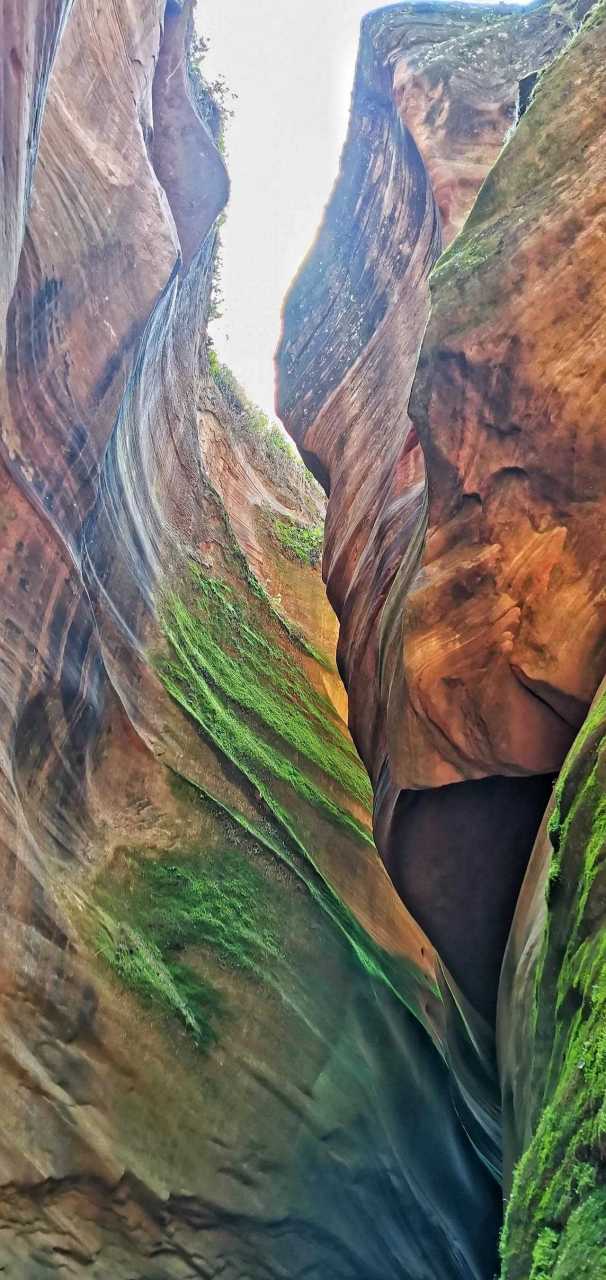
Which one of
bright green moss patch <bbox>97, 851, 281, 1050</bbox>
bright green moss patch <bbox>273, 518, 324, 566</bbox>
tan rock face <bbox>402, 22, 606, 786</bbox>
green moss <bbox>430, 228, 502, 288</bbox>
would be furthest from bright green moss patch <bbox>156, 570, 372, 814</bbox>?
green moss <bbox>430, 228, 502, 288</bbox>

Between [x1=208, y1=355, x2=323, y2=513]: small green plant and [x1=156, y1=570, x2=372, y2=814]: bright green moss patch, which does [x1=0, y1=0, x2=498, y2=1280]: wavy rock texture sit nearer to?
[x1=156, y1=570, x2=372, y2=814]: bright green moss patch

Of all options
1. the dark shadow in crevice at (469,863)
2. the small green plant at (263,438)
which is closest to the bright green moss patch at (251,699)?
the dark shadow in crevice at (469,863)

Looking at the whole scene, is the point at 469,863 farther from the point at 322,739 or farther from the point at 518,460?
the point at 322,739

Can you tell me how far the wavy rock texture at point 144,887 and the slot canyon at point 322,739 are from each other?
0.13 ft

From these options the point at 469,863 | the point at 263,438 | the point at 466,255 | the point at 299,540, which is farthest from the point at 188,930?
the point at 263,438

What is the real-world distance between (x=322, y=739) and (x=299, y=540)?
276 inches

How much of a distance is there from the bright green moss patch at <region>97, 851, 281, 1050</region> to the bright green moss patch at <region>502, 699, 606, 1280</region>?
3.76 meters

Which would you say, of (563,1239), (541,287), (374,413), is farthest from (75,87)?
(563,1239)

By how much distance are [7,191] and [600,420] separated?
402 cm

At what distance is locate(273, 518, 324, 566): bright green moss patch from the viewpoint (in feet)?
60.0

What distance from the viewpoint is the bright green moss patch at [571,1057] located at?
3.22 meters

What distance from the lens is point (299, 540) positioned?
1902 cm

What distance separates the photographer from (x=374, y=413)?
447 inches

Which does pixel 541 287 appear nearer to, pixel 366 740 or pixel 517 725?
pixel 517 725
